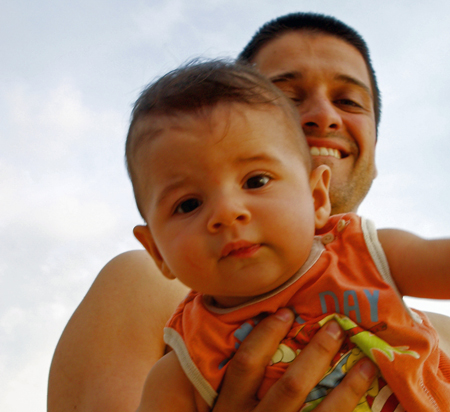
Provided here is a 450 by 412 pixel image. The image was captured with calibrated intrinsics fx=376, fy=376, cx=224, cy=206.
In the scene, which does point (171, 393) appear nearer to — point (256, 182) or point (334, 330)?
point (334, 330)

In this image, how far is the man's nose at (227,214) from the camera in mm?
1212

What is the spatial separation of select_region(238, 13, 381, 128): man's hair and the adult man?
19mm

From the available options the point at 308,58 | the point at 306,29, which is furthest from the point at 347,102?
the point at 306,29

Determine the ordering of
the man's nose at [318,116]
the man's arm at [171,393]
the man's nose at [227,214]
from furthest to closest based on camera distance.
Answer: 1. the man's nose at [318,116]
2. the man's arm at [171,393]
3. the man's nose at [227,214]

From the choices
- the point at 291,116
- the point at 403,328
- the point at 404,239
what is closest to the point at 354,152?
the point at 291,116

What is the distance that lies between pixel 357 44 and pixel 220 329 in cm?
300

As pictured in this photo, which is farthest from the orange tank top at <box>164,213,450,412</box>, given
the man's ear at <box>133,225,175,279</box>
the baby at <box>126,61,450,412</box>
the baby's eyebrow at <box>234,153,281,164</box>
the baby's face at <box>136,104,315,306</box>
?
the baby's eyebrow at <box>234,153,281,164</box>

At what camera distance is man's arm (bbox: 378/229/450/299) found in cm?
122

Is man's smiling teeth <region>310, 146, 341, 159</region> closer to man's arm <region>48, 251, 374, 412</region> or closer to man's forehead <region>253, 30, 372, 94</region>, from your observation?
man's forehead <region>253, 30, 372, 94</region>

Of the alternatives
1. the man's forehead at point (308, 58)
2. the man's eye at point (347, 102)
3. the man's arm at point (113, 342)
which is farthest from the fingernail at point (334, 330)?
the man's eye at point (347, 102)

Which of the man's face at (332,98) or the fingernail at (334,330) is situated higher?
the man's face at (332,98)

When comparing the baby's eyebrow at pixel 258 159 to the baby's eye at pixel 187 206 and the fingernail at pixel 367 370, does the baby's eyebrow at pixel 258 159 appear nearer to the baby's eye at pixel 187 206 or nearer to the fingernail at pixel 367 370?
the baby's eye at pixel 187 206

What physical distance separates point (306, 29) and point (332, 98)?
0.77 metres

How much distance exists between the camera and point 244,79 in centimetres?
156
